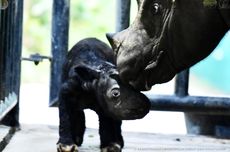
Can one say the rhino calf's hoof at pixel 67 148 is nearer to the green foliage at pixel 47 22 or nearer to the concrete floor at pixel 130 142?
the concrete floor at pixel 130 142

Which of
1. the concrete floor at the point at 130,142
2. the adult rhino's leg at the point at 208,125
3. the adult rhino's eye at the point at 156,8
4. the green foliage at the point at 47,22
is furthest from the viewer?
the green foliage at the point at 47,22

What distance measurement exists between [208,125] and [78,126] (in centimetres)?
94

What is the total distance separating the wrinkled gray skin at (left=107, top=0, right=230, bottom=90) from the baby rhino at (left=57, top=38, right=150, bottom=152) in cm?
22

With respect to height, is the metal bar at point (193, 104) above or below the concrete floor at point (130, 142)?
above

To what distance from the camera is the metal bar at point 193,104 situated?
327cm

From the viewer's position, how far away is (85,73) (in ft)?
8.80

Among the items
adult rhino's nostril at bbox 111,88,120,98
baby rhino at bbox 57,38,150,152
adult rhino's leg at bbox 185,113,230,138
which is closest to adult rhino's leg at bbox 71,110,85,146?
baby rhino at bbox 57,38,150,152

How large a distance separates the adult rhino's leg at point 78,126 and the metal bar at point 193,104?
61 centimetres

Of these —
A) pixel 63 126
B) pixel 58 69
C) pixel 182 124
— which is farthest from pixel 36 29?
pixel 63 126

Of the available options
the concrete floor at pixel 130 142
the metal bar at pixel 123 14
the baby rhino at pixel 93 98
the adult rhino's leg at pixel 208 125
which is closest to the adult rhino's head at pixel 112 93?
the baby rhino at pixel 93 98

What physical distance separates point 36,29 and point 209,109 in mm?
4805

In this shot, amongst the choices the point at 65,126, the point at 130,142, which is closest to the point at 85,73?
the point at 65,126

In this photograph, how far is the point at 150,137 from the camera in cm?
330

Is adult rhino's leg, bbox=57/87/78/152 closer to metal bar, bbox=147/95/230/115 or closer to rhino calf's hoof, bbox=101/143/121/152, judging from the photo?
rhino calf's hoof, bbox=101/143/121/152
